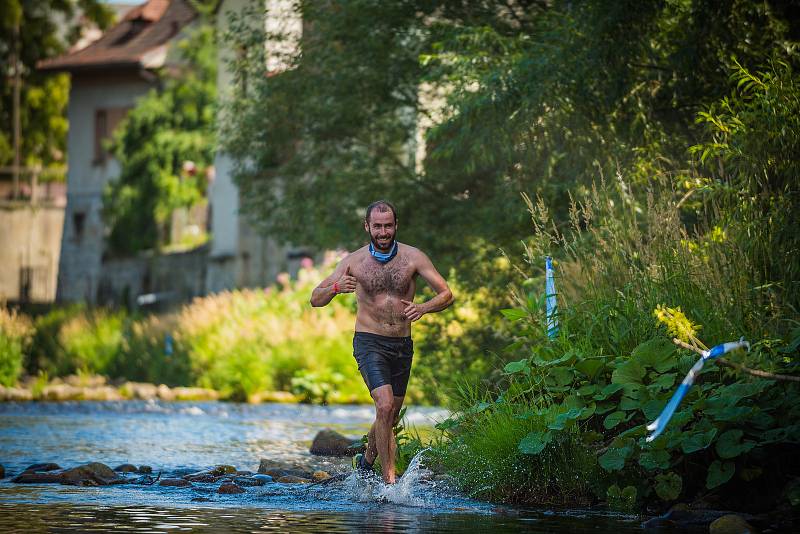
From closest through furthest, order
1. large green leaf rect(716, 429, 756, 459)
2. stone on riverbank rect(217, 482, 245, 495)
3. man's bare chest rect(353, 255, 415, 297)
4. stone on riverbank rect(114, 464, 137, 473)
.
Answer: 1. large green leaf rect(716, 429, 756, 459)
2. man's bare chest rect(353, 255, 415, 297)
3. stone on riverbank rect(217, 482, 245, 495)
4. stone on riverbank rect(114, 464, 137, 473)

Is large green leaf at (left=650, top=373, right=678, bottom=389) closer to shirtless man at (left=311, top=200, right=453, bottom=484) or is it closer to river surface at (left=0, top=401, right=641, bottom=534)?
river surface at (left=0, top=401, right=641, bottom=534)

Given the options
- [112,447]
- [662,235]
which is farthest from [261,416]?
[662,235]

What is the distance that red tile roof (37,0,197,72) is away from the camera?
163 ft

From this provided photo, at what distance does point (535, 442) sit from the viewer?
9992 mm

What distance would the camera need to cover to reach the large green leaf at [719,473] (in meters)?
9.30

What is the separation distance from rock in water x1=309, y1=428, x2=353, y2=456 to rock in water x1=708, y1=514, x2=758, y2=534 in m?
6.34

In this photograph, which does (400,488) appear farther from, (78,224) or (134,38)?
(134,38)

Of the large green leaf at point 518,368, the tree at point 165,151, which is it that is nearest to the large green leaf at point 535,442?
the large green leaf at point 518,368

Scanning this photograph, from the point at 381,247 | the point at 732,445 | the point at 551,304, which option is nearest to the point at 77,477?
the point at 381,247

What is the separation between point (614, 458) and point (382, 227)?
239 centimetres

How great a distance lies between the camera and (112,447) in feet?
51.9

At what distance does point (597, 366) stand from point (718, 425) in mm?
1230

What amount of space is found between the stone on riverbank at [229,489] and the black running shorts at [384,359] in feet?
4.36

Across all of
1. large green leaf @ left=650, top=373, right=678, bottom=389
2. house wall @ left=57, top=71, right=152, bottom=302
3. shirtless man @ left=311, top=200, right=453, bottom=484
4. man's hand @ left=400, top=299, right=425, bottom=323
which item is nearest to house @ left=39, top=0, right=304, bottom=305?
house wall @ left=57, top=71, right=152, bottom=302
